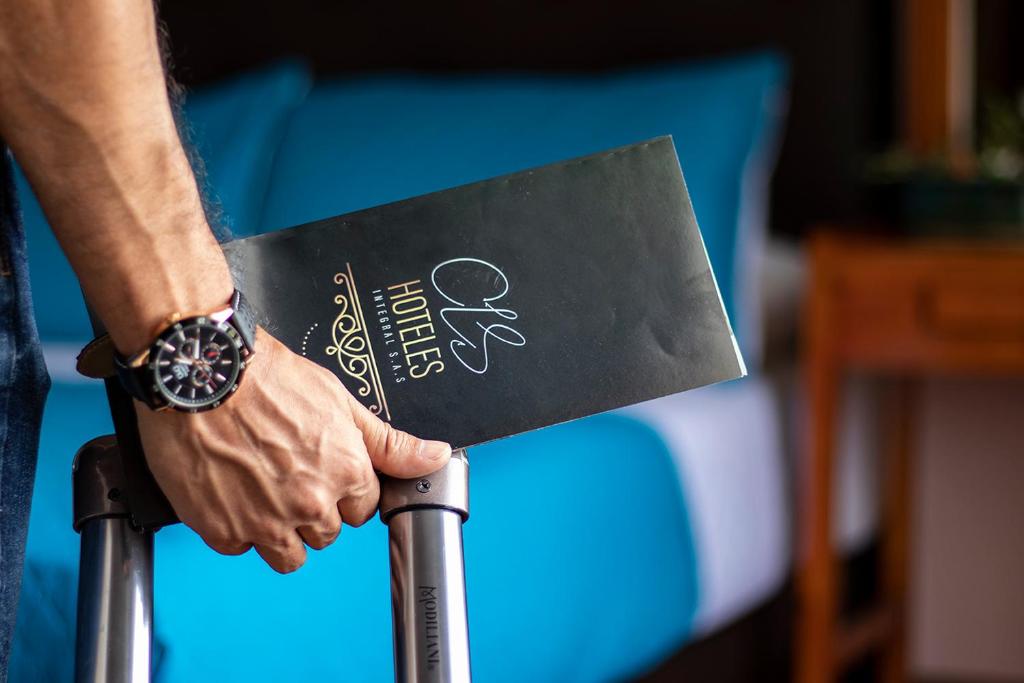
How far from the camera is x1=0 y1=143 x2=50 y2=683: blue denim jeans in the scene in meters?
0.67

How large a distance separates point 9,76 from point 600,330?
1.10 feet

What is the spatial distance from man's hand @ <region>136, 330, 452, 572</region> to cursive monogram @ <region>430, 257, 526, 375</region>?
58 millimetres

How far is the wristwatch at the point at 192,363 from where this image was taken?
643mm

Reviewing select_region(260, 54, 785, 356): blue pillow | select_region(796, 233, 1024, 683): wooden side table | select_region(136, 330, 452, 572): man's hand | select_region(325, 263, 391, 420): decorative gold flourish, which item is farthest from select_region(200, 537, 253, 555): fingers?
select_region(796, 233, 1024, 683): wooden side table

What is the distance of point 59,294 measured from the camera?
Result: 189 cm

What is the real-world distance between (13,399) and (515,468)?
0.74 m

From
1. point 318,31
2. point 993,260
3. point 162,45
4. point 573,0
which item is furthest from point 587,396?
point 318,31

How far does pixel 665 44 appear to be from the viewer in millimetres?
2234

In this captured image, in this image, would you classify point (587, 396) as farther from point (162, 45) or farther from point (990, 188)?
point (990, 188)

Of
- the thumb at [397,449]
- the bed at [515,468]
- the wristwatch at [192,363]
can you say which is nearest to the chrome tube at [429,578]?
the thumb at [397,449]

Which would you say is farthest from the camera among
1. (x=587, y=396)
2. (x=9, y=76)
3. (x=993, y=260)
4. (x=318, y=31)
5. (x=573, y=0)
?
(x=318, y=31)

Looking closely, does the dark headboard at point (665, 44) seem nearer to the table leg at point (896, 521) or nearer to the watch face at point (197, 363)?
the table leg at point (896, 521)

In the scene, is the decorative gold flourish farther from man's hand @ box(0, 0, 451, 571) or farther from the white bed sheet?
the white bed sheet

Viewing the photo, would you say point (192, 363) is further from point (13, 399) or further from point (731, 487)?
point (731, 487)
